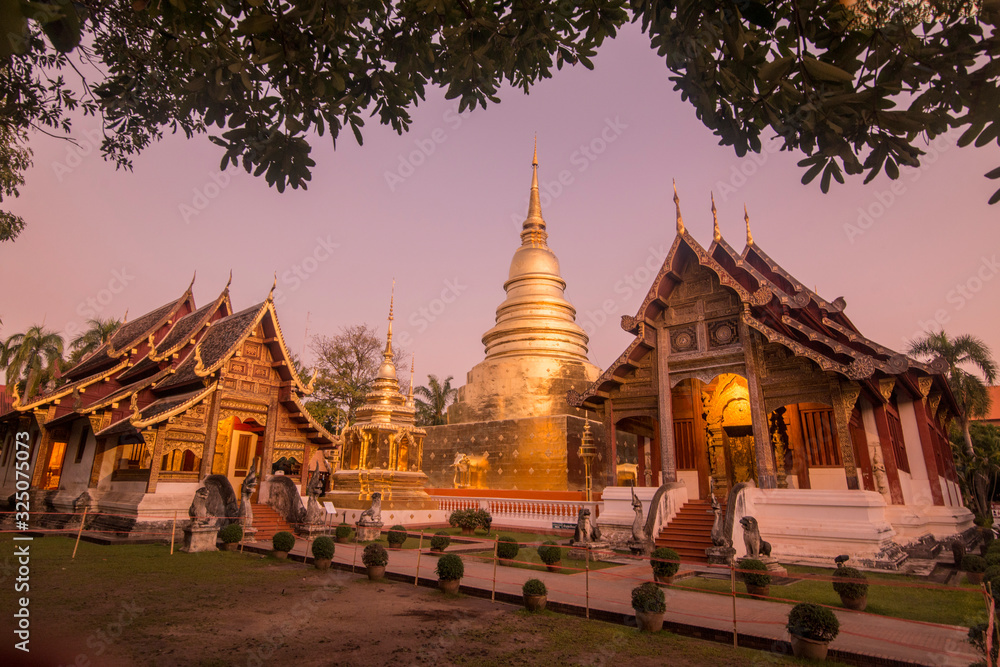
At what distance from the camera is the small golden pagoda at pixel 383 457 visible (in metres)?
19.1

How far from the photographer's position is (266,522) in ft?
49.5

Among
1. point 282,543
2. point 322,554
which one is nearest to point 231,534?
point 282,543

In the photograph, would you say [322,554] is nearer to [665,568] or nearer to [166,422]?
[665,568]

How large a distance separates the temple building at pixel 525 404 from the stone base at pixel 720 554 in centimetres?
1254

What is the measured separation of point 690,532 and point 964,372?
1053 inches

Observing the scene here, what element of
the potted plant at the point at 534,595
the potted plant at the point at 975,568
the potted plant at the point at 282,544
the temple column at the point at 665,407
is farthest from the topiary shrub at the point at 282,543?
the potted plant at the point at 975,568

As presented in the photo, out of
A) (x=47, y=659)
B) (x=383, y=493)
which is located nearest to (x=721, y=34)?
(x=47, y=659)

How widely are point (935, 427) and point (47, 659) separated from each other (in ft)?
73.4

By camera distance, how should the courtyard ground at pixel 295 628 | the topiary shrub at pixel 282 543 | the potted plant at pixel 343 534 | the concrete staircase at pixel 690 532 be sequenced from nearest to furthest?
the courtyard ground at pixel 295 628
the topiary shrub at pixel 282 543
the concrete staircase at pixel 690 532
the potted plant at pixel 343 534

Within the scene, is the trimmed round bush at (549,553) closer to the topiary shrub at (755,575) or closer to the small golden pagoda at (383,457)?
the topiary shrub at (755,575)

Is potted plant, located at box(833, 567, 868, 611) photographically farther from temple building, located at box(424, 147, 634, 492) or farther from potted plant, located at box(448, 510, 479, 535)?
temple building, located at box(424, 147, 634, 492)

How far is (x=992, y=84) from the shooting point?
279 cm

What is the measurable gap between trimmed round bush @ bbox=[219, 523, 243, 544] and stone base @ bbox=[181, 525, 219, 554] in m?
0.20

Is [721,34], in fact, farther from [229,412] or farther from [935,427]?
[935,427]
